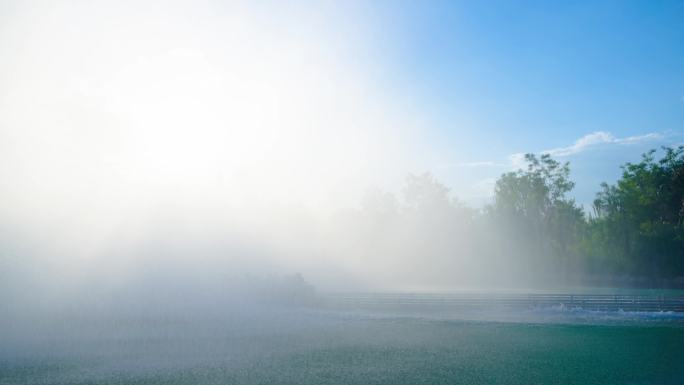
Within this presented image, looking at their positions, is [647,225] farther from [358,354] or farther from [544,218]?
[358,354]

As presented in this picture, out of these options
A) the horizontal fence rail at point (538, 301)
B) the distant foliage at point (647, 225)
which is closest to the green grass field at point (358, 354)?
the horizontal fence rail at point (538, 301)

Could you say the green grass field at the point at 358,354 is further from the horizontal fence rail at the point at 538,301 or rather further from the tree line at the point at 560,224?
the tree line at the point at 560,224

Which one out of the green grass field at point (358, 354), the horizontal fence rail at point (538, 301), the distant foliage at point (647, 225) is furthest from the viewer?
the distant foliage at point (647, 225)

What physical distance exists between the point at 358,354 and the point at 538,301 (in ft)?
72.2

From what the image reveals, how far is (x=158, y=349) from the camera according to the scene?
23734 mm

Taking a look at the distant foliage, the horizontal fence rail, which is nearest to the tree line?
the distant foliage

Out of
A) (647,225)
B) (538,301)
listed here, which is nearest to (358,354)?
(538,301)

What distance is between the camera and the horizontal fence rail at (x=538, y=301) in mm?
34384

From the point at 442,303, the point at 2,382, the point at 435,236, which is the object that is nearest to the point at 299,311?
the point at 442,303

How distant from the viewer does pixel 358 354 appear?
2120 centimetres

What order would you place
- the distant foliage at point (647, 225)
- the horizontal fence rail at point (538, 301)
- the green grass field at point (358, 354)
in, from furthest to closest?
the distant foliage at point (647, 225) → the horizontal fence rail at point (538, 301) → the green grass field at point (358, 354)

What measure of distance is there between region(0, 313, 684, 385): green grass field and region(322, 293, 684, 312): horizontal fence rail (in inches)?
239

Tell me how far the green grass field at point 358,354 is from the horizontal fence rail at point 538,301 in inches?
239

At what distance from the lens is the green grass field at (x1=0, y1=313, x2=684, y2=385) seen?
1731 cm
